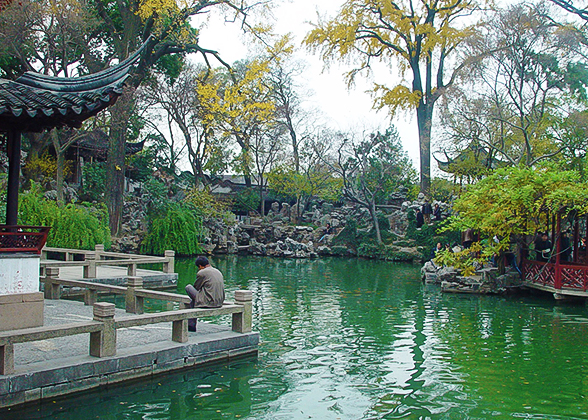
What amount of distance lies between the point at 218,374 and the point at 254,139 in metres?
28.6

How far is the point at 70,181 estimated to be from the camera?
29.4 metres

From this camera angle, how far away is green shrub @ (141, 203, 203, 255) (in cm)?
2528

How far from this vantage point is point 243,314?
313 inches

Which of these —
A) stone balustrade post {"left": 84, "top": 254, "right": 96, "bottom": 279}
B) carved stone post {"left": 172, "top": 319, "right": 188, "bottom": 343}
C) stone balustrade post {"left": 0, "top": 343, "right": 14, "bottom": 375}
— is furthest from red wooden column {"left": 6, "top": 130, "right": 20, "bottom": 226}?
stone balustrade post {"left": 84, "top": 254, "right": 96, "bottom": 279}

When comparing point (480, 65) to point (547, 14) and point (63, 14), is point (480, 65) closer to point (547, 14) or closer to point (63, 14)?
point (547, 14)

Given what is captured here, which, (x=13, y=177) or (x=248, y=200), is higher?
(x=248, y=200)

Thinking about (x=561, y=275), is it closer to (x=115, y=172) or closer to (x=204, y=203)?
(x=115, y=172)

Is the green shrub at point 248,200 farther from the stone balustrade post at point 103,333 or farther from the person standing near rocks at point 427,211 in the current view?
the stone balustrade post at point 103,333

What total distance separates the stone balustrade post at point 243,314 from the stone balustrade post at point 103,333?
81.9 inches

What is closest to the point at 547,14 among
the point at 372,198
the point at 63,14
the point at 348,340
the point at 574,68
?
the point at 574,68

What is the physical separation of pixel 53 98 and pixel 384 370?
551cm

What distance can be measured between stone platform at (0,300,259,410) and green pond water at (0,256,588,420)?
5.9 inches

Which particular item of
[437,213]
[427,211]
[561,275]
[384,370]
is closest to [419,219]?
[427,211]

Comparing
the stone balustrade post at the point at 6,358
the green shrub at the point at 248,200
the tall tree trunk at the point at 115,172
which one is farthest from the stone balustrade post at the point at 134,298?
the green shrub at the point at 248,200
